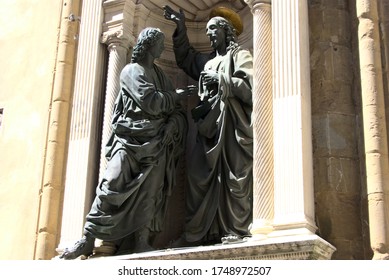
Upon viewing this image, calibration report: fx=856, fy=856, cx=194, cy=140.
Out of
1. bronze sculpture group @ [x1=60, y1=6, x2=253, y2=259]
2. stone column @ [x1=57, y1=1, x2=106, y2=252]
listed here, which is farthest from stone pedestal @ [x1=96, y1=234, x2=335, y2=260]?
stone column @ [x1=57, y1=1, x2=106, y2=252]

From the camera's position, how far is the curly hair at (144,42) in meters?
7.46

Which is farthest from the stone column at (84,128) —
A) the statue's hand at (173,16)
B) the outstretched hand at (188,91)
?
the outstretched hand at (188,91)

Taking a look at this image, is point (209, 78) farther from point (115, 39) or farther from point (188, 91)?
point (115, 39)

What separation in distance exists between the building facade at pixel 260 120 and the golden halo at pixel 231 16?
0.33 ft

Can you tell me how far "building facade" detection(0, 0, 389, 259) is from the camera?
6.23 m

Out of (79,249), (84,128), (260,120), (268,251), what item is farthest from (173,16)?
(268,251)

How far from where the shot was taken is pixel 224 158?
6965mm

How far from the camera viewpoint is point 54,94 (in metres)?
8.32

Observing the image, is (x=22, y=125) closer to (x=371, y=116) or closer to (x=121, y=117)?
(x=121, y=117)

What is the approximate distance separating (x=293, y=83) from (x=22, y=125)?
10.4ft

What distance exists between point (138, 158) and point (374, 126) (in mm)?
1944

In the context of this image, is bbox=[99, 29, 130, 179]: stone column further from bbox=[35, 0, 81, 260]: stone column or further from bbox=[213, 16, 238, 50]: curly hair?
bbox=[213, 16, 238, 50]: curly hair

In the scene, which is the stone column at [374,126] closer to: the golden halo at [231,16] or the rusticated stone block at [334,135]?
the rusticated stone block at [334,135]

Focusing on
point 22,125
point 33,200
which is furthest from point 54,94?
point 33,200
